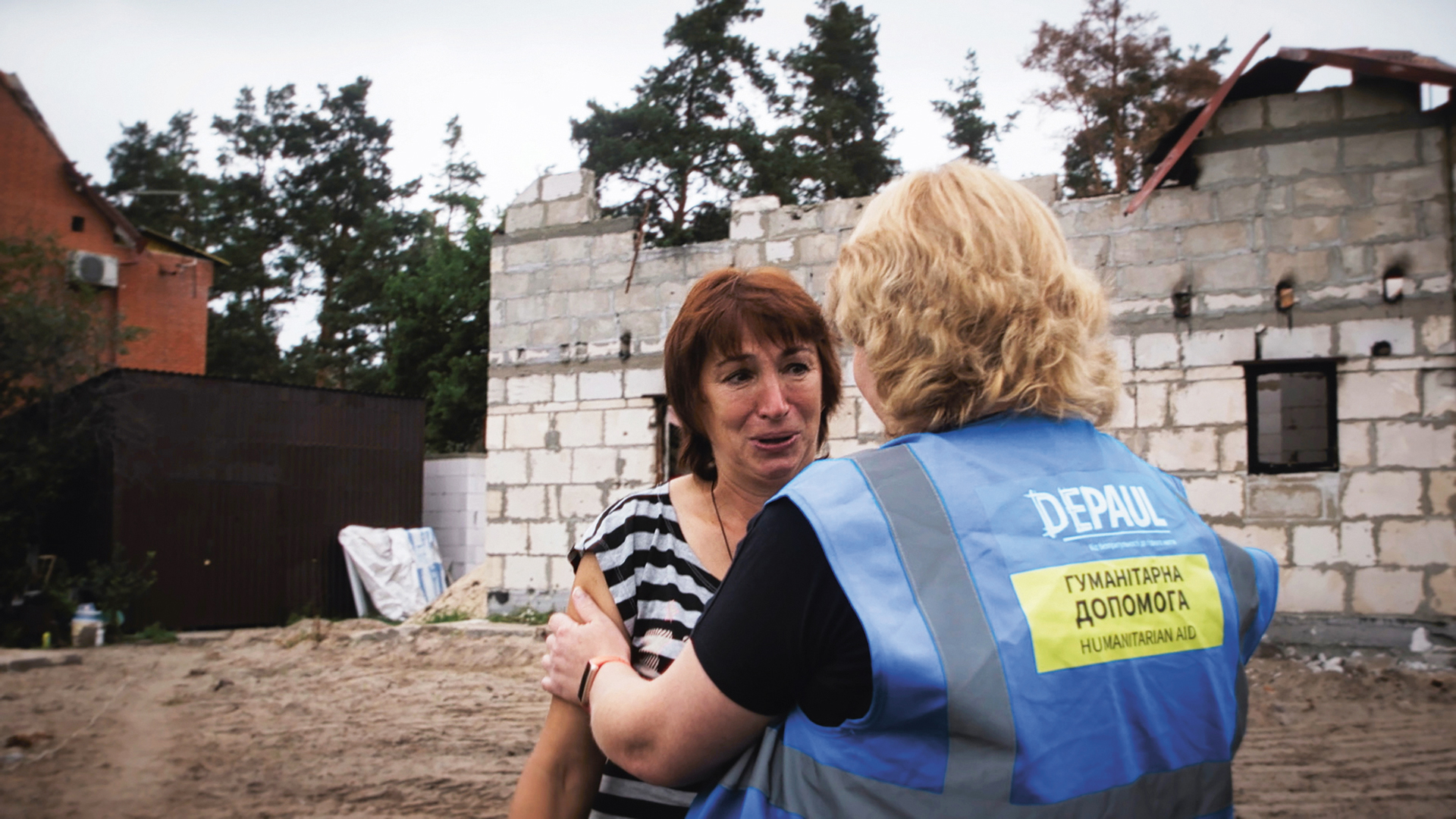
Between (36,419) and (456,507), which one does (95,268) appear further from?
(456,507)

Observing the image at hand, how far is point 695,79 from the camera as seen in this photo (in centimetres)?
2473

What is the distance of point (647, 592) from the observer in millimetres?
1656

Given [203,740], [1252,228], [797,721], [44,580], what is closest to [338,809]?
[203,740]

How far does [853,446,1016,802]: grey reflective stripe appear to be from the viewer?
3.10 feet

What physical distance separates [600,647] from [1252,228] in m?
6.92

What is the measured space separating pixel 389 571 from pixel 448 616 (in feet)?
11.2

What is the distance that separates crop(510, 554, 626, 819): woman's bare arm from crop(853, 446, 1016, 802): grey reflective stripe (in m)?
0.70

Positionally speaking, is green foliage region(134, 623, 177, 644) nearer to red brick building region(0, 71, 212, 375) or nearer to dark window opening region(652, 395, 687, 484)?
dark window opening region(652, 395, 687, 484)

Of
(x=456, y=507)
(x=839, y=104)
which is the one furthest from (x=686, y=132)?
(x=456, y=507)

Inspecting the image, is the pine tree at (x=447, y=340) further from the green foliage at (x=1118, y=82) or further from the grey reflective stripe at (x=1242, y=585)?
the grey reflective stripe at (x=1242, y=585)

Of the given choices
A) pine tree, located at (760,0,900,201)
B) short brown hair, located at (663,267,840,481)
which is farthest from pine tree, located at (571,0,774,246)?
short brown hair, located at (663,267,840,481)

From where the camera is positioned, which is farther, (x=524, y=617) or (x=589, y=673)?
(x=524, y=617)

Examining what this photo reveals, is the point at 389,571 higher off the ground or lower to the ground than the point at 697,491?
lower

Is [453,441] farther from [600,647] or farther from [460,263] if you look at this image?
[600,647]
